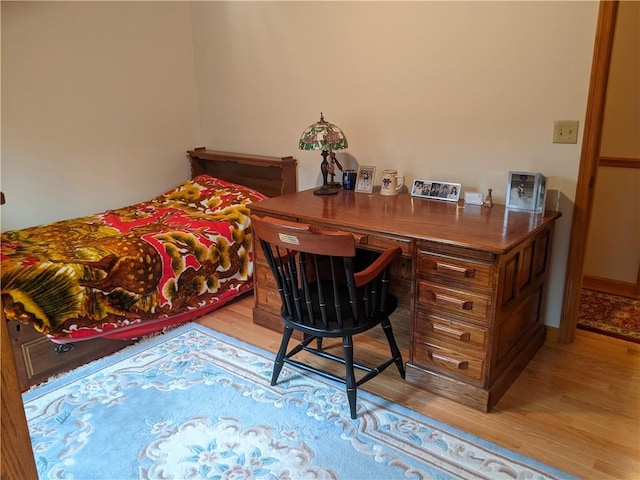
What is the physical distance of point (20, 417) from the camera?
24.1 inches

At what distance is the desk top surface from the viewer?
6.49 ft

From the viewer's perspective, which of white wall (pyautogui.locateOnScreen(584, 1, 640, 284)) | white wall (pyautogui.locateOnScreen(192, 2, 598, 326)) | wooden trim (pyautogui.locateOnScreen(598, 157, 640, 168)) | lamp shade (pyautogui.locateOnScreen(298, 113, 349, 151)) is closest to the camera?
white wall (pyautogui.locateOnScreen(192, 2, 598, 326))

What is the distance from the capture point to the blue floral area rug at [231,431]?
1.76 m

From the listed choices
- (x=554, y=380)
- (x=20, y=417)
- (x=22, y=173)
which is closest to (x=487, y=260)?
(x=554, y=380)

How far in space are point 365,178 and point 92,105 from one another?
1939 millimetres

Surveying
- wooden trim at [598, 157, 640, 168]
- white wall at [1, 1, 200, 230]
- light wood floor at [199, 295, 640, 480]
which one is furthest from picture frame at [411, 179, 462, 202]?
white wall at [1, 1, 200, 230]

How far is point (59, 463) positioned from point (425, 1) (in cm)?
264

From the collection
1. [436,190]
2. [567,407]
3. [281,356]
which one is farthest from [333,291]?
[567,407]

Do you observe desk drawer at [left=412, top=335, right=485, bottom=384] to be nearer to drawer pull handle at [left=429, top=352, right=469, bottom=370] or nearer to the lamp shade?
drawer pull handle at [left=429, top=352, right=469, bottom=370]

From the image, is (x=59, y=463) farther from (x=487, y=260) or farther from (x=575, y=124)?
(x=575, y=124)

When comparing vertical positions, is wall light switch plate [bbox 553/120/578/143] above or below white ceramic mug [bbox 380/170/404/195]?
above

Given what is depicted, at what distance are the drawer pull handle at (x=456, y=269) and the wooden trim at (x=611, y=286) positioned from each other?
189 cm

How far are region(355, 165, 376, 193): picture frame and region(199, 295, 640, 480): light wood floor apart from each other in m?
0.85

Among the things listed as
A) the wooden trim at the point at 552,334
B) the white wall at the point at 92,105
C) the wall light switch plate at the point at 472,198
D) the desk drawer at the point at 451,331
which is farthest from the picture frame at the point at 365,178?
the white wall at the point at 92,105
